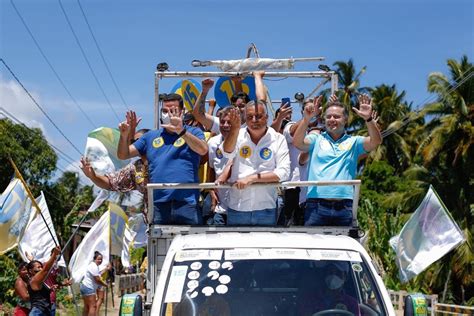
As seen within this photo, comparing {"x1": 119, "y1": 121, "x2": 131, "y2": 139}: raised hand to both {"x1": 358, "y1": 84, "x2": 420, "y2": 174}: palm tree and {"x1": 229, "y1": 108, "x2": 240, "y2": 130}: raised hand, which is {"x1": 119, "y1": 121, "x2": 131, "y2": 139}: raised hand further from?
{"x1": 358, "y1": 84, "x2": 420, "y2": 174}: palm tree

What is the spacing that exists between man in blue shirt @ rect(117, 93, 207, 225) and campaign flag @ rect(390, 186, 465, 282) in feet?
17.4

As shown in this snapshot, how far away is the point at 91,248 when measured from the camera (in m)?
13.8

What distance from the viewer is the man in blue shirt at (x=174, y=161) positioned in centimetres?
632

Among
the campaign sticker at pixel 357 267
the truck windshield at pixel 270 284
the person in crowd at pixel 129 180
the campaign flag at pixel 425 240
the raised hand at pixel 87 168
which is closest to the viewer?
the truck windshield at pixel 270 284

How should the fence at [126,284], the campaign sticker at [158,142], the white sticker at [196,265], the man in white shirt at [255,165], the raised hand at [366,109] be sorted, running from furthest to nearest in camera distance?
the fence at [126,284], the campaign sticker at [158,142], the raised hand at [366,109], the man in white shirt at [255,165], the white sticker at [196,265]

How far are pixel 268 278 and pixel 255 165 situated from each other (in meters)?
1.33

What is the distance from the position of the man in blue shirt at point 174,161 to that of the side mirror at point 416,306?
2.08 meters

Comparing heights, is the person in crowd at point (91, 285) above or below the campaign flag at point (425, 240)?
below

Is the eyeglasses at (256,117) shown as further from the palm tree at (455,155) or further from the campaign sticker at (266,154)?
the palm tree at (455,155)

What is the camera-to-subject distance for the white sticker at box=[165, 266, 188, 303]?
195 inches

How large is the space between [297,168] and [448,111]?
81.6 feet

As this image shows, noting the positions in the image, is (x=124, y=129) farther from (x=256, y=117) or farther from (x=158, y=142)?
(x=256, y=117)

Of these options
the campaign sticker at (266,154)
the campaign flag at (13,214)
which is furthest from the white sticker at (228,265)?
the campaign flag at (13,214)

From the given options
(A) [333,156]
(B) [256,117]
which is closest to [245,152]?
(B) [256,117]
